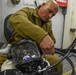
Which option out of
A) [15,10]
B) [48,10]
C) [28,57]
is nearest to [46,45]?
[28,57]

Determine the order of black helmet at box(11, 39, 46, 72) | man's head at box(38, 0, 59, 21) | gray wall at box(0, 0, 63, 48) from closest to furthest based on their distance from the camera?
black helmet at box(11, 39, 46, 72)
man's head at box(38, 0, 59, 21)
gray wall at box(0, 0, 63, 48)

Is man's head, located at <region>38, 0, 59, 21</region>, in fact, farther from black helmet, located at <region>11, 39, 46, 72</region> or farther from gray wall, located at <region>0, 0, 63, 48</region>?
gray wall, located at <region>0, 0, 63, 48</region>

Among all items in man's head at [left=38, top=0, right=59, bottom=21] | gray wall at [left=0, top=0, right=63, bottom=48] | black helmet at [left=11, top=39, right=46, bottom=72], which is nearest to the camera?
black helmet at [left=11, top=39, right=46, bottom=72]

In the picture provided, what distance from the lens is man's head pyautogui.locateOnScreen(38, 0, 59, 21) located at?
1.23 metres

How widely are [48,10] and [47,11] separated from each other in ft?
0.04

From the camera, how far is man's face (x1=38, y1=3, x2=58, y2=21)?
123 centimetres

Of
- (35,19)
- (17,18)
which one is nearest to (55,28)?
(35,19)

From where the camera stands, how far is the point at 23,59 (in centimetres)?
79

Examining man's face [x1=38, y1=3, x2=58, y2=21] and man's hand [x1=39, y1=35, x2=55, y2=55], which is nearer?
man's hand [x1=39, y1=35, x2=55, y2=55]

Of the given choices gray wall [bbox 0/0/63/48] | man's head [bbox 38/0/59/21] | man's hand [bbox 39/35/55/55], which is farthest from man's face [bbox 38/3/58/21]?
gray wall [bbox 0/0/63/48]

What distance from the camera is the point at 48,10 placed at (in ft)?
4.17

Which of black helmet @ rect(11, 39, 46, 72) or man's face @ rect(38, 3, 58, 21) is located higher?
man's face @ rect(38, 3, 58, 21)

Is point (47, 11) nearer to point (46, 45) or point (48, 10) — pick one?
point (48, 10)

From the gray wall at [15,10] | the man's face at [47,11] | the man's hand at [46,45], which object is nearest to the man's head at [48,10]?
the man's face at [47,11]
